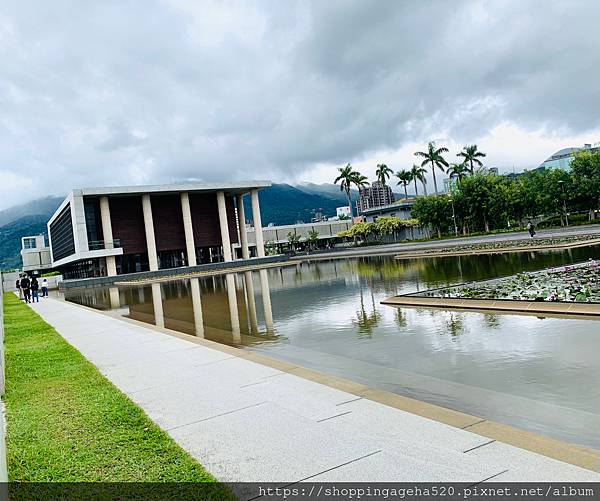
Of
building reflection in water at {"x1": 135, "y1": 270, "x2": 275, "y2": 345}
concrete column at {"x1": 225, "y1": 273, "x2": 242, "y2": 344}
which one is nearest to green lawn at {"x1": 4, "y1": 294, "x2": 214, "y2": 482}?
concrete column at {"x1": 225, "y1": 273, "x2": 242, "y2": 344}

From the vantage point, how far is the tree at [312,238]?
119812 millimetres

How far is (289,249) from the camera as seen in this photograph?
411 feet

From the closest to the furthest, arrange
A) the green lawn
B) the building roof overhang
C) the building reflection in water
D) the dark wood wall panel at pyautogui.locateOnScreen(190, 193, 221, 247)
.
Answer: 1. the green lawn
2. the building reflection in water
3. the building roof overhang
4. the dark wood wall panel at pyautogui.locateOnScreen(190, 193, 221, 247)

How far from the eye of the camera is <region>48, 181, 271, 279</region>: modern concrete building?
237ft

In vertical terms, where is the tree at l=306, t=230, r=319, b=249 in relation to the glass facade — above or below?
below

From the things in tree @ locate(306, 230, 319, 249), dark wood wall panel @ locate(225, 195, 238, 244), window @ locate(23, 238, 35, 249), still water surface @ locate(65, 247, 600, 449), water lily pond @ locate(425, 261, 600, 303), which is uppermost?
window @ locate(23, 238, 35, 249)

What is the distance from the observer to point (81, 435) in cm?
618

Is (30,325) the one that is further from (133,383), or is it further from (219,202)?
(219,202)

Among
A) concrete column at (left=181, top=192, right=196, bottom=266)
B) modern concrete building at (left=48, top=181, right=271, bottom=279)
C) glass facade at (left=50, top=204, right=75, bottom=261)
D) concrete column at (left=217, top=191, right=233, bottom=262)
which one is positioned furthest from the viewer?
concrete column at (left=217, top=191, right=233, bottom=262)

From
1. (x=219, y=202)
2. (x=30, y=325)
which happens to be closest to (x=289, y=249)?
(x=219, y=202)

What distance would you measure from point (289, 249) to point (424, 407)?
4688 inches

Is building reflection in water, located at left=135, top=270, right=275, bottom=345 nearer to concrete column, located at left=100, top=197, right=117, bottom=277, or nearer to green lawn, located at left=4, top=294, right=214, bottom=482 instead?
green lawn, located at left=4, top=294, right=214, bottom=482

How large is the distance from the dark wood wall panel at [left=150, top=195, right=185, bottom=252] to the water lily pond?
67.2 meters

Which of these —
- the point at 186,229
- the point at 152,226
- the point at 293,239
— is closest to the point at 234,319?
the point at 152,226
